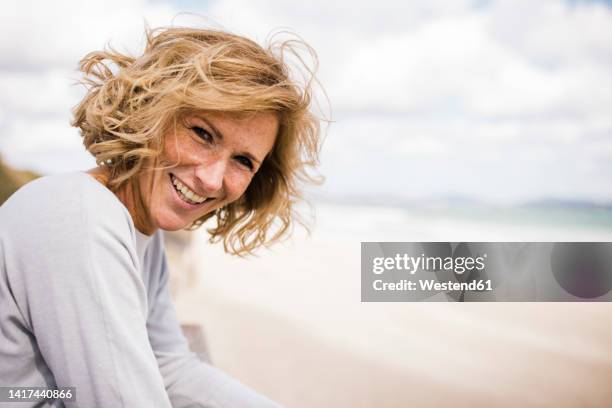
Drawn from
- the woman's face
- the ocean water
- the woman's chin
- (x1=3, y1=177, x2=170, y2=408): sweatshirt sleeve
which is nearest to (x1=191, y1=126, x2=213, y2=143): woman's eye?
the woman's face

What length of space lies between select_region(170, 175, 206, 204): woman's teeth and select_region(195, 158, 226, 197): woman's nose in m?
0.02

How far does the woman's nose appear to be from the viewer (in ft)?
3.59

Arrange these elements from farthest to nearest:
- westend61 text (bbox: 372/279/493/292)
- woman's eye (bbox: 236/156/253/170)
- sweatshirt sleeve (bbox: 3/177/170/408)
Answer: westend61 text (bbox: 372/279/493/292)
woman's eye (bbox: 236/156/253/170)
sweatshirt sleeve (bbox: 3/177/170/408)

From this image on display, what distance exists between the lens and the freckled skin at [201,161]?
110 cm

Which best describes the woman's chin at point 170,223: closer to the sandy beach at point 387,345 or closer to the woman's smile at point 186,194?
the woman's smile at point 186,194

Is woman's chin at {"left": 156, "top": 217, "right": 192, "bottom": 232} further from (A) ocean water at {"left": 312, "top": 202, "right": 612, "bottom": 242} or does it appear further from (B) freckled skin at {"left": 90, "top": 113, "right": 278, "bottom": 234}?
(A) ocean water at {"left": 312, "top": 202, "right": 612, "bottom": 242}

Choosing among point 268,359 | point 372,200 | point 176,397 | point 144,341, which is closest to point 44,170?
point 268,359

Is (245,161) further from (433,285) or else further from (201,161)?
(433,285)

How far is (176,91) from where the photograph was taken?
1.04 metres

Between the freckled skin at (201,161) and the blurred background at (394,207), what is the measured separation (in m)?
0.30

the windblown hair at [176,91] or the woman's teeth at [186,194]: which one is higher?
the windblown hair at [176,91]

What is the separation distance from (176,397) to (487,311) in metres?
1.59

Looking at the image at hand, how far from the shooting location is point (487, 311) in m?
2.49
